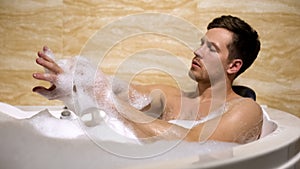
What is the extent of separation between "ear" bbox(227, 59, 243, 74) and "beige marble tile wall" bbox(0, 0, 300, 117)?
252 millimetres

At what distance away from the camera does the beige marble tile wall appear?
186 cm

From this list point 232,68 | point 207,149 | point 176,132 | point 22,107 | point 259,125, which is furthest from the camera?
point 22,107

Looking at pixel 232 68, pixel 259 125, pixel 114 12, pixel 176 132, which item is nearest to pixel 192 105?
pixel 232 68

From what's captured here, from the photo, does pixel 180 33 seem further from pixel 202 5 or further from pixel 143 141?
pixel 143 141

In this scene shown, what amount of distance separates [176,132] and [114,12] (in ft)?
2.72

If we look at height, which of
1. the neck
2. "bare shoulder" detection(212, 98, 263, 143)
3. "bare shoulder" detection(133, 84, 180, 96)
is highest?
"bare shoulder" detection(212, 98, 263, 143)

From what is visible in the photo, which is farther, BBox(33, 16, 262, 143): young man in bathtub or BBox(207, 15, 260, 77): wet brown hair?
BBox(207, 15, 260, 77): wet brown hair

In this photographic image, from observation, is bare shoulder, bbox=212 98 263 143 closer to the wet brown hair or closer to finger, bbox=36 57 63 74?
the wet brown hair

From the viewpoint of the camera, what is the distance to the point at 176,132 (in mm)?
1229

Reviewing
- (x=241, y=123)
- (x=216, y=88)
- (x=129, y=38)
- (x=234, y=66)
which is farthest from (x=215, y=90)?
Result: (x=129, y=38)

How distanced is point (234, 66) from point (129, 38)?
0.52 metres

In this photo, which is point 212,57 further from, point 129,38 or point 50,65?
point 50,65

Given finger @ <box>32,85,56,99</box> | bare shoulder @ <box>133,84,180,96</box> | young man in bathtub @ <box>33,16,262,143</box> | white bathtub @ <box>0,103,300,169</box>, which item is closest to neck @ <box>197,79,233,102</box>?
young man in bathtub @ <box>33,16,262,143</box>

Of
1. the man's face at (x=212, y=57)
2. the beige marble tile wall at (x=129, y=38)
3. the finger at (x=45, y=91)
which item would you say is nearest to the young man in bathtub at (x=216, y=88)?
the man's face at (x=212, y=57)
